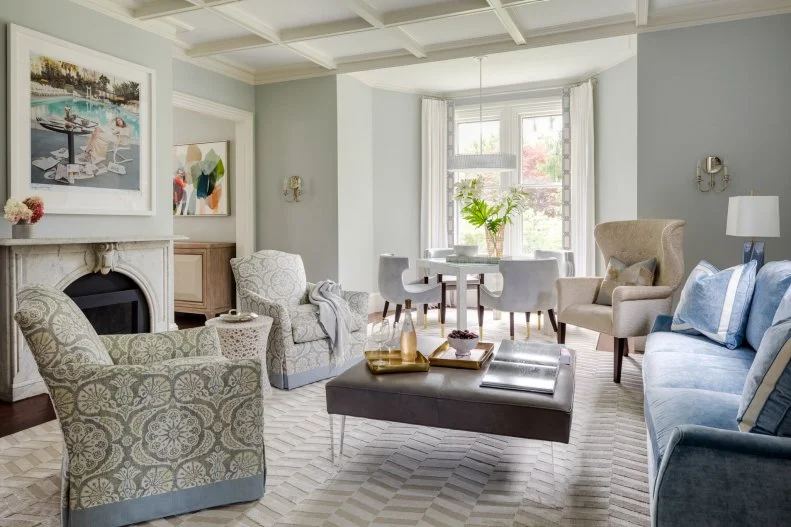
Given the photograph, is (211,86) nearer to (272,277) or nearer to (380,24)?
(380,24)

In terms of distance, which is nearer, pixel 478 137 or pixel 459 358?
pixel 459 358

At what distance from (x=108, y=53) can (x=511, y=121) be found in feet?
14.8

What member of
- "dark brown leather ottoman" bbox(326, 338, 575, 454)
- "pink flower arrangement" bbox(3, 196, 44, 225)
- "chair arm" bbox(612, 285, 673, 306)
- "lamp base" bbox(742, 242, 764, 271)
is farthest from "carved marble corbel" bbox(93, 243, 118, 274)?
"lamp base" bbox(742, 242, 764, 271)

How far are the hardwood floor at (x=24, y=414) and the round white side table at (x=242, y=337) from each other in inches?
40.2

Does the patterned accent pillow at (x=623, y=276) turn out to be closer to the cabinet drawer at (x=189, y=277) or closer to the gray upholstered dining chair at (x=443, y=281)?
the gray upholstered dining chair at (x=443, y=281)

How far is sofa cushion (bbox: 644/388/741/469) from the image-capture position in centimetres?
178

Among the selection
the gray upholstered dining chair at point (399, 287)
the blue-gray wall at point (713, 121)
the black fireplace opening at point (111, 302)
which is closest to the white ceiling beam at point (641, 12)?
the blue-gray wall at point (713, 121)

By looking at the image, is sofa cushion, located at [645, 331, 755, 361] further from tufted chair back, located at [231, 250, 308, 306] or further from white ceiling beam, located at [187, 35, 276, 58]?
white ceiling beam, located at [187, 35, 276, 58]

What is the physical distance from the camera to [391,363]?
2670mm

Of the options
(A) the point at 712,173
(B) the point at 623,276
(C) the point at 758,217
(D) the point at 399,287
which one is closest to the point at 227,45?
(D) the point at 399,287

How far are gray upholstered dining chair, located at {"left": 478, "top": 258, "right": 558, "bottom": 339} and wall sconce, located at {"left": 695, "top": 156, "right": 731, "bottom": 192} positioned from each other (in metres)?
1.31

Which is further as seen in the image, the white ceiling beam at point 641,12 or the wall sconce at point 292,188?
the wall sconce at point 292,188

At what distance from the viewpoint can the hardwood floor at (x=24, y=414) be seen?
3122 mm

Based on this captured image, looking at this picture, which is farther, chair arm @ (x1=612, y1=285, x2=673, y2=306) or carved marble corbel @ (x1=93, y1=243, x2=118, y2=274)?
carved marble corbel @ (x1=93, y1=243, x2=118, y2=274)
